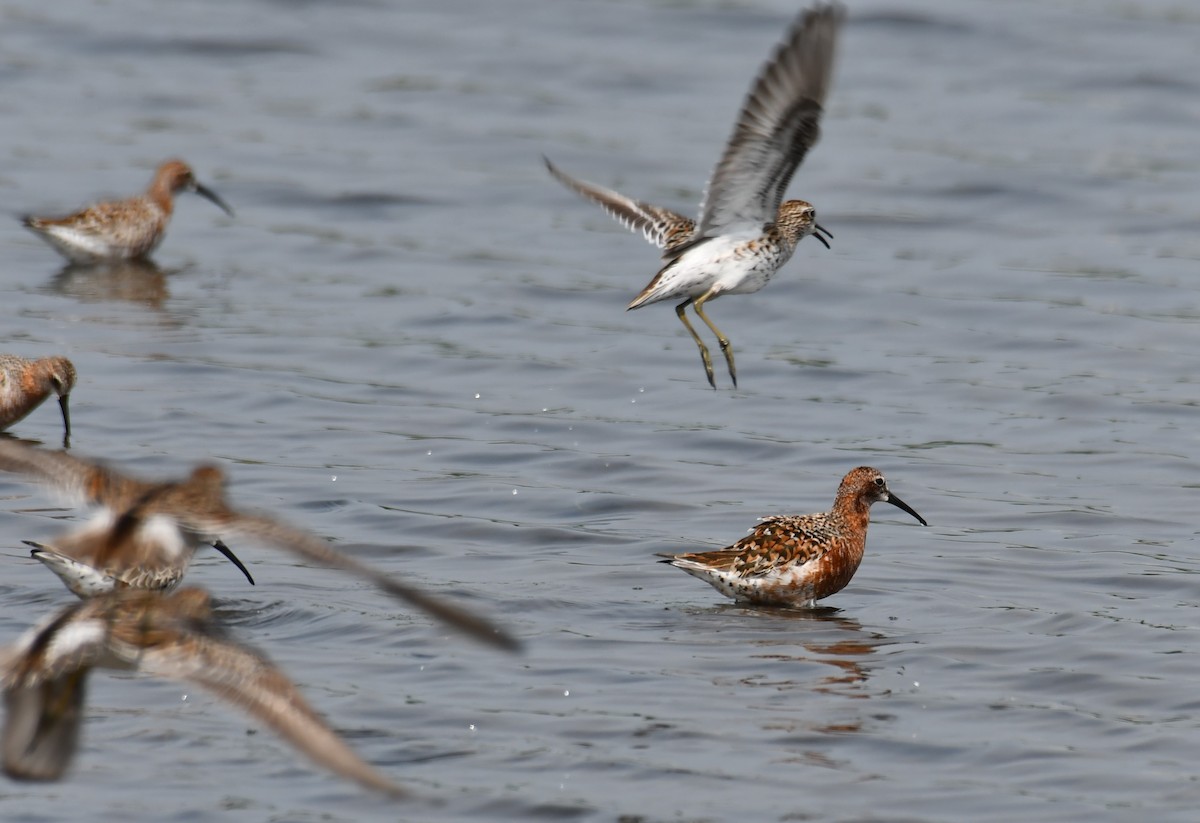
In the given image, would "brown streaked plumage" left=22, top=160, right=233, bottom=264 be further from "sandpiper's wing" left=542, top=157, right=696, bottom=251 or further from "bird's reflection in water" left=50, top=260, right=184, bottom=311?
"sandpiper's wing" left=542, top=157, right=696, bottom=251

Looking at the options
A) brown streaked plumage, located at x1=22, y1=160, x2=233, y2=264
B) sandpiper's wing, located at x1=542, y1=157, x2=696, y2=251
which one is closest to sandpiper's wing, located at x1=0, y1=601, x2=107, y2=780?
sandpiper's wing, located at x1=542, y1=157, x2=696, y2=251

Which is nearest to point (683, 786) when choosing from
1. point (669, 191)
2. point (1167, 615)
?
point (1167, 615)

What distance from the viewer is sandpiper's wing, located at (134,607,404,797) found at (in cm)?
594

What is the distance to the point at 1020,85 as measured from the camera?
915 inches

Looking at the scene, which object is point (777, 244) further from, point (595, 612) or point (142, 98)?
point (142, 98)

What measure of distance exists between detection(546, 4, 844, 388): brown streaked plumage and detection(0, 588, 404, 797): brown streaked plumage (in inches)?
184

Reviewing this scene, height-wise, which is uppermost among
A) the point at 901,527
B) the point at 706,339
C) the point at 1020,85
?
the point at 1020,85

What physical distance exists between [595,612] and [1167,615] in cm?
285

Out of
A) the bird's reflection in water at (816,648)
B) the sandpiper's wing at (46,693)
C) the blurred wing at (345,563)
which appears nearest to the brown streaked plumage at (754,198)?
the bird's reflection in water at (816,648)

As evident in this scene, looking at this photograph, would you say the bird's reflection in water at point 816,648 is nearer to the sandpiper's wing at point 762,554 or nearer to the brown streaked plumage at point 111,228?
the sandpiper's wing at point 762,554

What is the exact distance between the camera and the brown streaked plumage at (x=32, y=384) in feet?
41.7

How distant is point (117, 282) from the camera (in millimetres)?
17453

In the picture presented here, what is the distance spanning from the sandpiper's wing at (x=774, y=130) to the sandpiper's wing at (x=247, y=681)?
4673mm

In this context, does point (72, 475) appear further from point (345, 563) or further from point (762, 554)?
point (762, 554)
